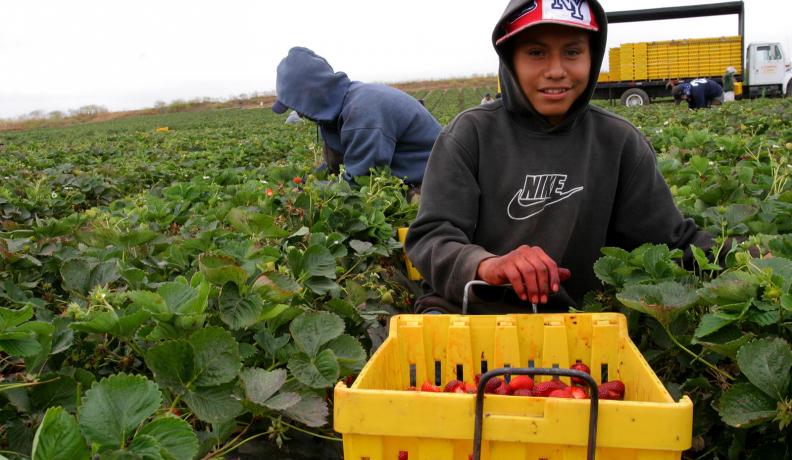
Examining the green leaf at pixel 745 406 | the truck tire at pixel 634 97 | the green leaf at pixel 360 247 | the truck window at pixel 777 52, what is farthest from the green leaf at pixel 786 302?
the truck window at pixel 777 52

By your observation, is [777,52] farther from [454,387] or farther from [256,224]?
[454,387]

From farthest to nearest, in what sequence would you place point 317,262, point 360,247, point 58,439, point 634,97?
1. point 634,97
2. point 360,247
3. point 317,262
4. point 58,439

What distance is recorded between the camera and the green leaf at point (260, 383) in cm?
125

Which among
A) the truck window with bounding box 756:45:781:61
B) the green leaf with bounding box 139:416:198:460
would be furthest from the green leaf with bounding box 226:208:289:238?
the truck window with bounding box 756:45:781:61

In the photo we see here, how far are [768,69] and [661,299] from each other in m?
27.4

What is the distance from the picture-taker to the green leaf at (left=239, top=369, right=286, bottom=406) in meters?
1.25

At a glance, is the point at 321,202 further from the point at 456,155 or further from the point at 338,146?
the point at 338,146

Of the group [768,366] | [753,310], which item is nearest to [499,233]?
[753,310]

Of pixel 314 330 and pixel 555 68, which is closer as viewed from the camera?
pixel 314 330

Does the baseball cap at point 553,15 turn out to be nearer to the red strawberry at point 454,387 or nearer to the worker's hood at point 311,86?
the red strawberry at point 454,387

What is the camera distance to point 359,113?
448 centimetres

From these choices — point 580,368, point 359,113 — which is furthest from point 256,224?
point 359,113

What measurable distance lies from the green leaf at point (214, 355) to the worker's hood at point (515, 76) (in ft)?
4.38

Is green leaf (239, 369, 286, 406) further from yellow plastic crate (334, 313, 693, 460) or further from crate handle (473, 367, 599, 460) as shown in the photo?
crate handle (473, 367, 599, 460)
